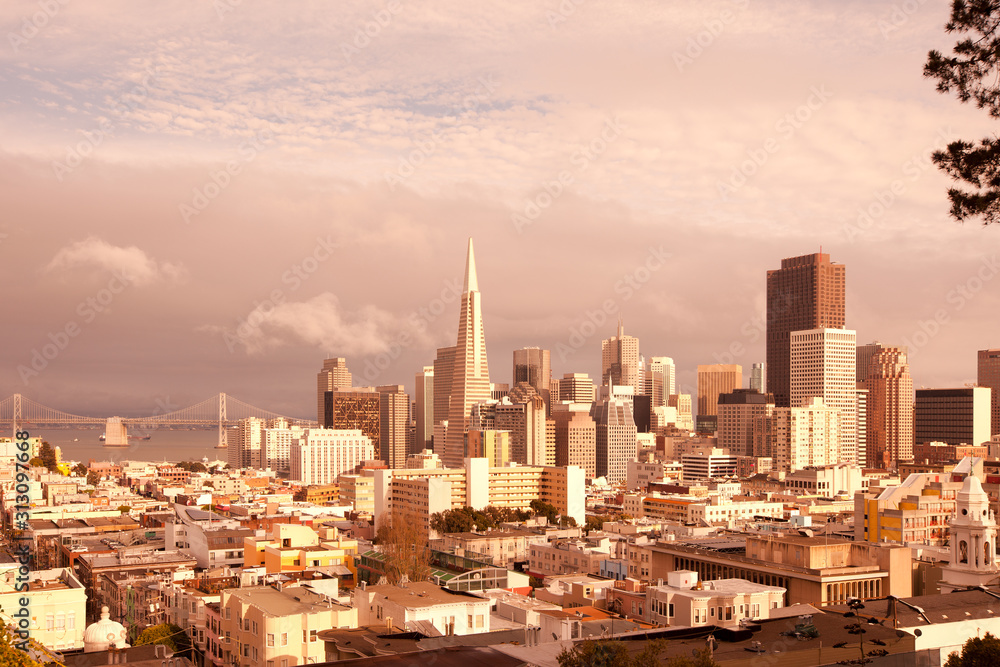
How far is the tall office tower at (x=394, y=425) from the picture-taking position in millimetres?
144250

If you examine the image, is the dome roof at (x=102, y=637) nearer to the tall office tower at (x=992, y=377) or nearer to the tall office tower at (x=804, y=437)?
the tall office tower at (x=804, y=437)

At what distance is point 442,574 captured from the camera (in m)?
29.8

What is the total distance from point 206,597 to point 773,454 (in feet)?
287

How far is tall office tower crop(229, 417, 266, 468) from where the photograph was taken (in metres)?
139

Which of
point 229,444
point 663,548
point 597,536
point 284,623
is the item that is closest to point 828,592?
point 663,548

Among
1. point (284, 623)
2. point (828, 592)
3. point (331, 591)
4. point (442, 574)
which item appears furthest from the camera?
point (442, 574)

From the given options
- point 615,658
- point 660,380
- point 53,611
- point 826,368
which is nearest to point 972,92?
point 615,658

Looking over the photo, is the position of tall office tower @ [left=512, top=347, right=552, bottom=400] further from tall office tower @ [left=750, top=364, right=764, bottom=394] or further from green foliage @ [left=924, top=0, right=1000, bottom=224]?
green foliage @ [left=924, top=0, right=1000, bottom=224]

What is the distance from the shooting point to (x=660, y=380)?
550 ft

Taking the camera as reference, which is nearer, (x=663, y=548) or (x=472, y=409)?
(x=663, y=548)

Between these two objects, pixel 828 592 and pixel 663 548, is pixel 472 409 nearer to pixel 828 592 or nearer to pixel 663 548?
pixel 663 548

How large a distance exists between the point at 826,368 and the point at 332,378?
292ft

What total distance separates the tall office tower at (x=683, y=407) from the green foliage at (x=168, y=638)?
135649 millimetres

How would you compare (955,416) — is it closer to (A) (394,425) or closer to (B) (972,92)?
(A) (394,425)
